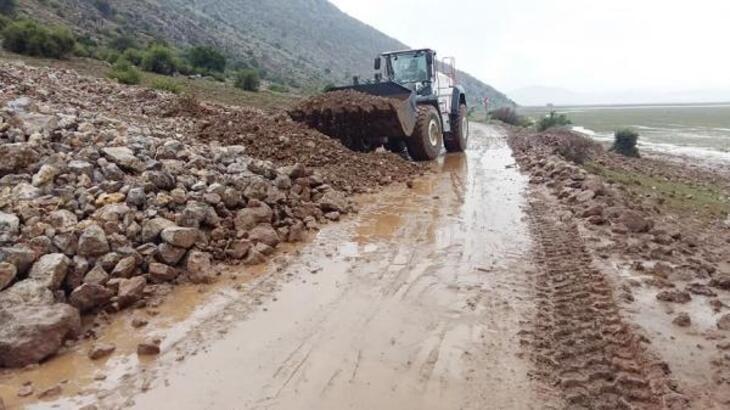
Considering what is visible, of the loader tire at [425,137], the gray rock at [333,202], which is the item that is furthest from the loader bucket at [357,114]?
the gray rock at [333,202]

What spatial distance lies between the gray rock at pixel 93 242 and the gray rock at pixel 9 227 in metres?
0.48

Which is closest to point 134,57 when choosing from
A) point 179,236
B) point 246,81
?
point 246,81

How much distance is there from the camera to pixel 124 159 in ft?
19.9

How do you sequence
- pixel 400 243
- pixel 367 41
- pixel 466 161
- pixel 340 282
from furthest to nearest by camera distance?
pixel 367 41, pixel 466 161, pixel 400 243, pixel 340 282

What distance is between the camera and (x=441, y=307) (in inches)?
177

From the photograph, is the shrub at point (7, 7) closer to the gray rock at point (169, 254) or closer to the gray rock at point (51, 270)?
the gray rock at point (169, 254)

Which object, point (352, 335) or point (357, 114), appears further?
Answer: point (357, 114)

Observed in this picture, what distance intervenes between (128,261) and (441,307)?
2.60 metres

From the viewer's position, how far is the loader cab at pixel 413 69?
1337 cm

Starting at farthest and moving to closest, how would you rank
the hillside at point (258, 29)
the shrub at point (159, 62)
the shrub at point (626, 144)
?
the hillside at point (258, 29) < the shrub at point (159, 62) < the shrub at point (626, 144)

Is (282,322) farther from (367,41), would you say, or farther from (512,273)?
(367,41)

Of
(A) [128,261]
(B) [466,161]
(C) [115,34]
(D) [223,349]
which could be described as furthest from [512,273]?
(C) [115,34]

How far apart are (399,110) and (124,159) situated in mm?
5850

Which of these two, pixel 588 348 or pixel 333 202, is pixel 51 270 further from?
pixel 588 348
